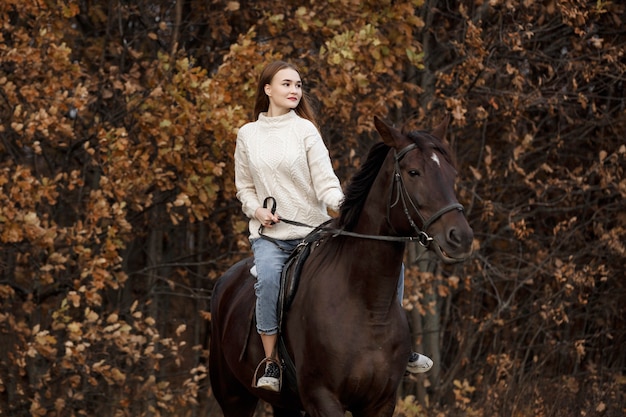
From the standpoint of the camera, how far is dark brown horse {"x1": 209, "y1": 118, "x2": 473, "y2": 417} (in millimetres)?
4992

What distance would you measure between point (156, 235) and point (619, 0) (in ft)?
19.4

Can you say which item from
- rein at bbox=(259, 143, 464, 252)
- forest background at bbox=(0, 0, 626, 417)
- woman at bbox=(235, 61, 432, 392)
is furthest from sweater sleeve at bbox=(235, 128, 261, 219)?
forest background at bbox=(0, 0, 626, 417)

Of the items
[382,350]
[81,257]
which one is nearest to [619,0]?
[81,257]

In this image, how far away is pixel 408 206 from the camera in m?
5.01

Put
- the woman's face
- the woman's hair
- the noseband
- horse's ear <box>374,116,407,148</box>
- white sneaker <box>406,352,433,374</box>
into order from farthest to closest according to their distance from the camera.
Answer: the woman's hair < the woman's face < white sneaker <box>406,352,433,374</box> < horse's ear <box>374,116,407,148</box> < the noseband

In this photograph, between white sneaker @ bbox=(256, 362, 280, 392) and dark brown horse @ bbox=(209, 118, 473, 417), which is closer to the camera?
dark brown horse @ bbox=(209, 118, 473, 417)

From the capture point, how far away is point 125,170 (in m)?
9.03

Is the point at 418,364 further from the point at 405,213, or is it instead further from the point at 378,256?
the point at 405,213

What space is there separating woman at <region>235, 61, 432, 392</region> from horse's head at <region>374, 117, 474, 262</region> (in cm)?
67

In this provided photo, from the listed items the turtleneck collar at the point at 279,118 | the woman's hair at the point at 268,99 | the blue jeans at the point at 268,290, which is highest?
the woman's hair at the point at 268,99

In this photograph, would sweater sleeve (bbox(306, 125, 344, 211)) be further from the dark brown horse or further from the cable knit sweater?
the dark brown horse

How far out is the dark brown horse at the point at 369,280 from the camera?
4992 millimetres

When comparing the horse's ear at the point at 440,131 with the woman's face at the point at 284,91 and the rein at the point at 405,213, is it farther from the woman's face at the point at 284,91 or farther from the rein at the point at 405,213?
the woman's face at the point at 284,91

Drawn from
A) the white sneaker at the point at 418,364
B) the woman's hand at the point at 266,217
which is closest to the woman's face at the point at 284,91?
the woman's hand at the point at 266,217
